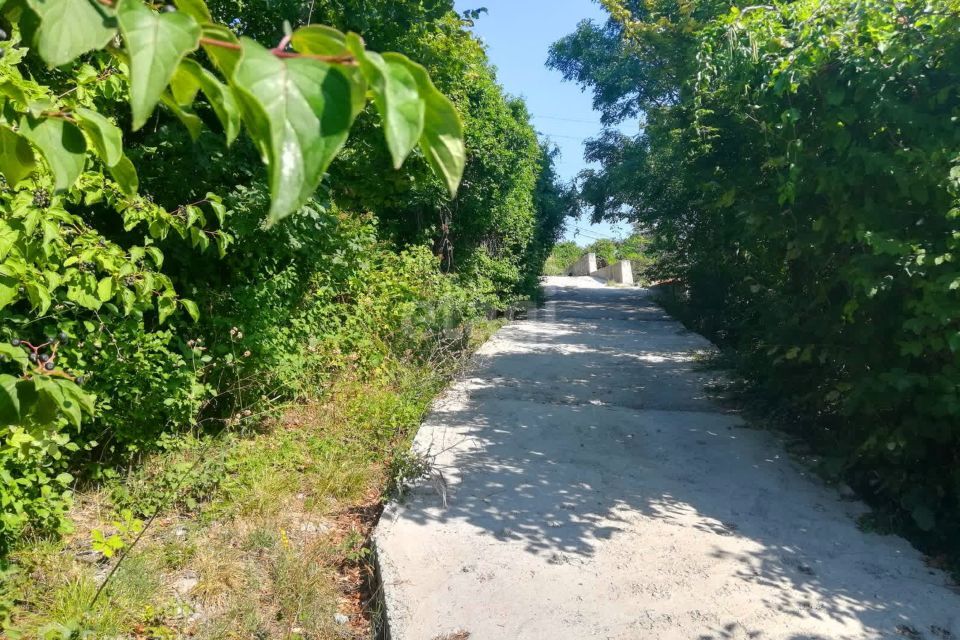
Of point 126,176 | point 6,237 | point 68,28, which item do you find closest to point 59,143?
point 126,176

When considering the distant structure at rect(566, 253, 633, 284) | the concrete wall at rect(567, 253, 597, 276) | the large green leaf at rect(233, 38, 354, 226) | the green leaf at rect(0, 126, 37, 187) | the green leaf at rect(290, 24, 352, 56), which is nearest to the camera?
the large green leaf at rect(233, 38, 354, 226)

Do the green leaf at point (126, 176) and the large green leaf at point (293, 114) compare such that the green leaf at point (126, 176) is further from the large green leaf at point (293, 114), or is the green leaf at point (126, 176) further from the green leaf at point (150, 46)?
the large green leaf at point (293, 114)

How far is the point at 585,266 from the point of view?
1727 inches

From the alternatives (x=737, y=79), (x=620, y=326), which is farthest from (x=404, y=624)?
(x=620, y=326)

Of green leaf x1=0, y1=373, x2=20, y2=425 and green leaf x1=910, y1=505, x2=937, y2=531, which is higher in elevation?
green leaf x1=0, y1=373, x2=20, y2=425

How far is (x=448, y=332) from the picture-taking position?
24.1ft

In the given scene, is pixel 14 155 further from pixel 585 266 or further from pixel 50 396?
pixel 585 266

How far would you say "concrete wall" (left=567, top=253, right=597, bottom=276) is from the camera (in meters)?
42.7

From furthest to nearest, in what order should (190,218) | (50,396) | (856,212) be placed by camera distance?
(856,212), (190,218), (50,396)

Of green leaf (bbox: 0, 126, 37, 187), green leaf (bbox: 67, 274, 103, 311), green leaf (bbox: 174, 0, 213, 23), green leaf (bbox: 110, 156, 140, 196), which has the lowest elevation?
green leaf (bbox: 67, 274, 103, 311)

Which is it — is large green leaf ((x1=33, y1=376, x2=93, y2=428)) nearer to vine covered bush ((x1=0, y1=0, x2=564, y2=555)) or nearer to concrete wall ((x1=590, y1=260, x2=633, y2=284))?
vine covered bush ((x1=0, y1=0, x2=564, y2=555))

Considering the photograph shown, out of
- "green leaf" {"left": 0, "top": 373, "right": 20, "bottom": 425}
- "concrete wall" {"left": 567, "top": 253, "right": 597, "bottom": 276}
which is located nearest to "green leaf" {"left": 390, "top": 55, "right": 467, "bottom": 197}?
"green leaf" {"left": 0, "top": 373, "right": 20, "bottom": 425}

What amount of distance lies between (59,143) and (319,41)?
0.50 meters

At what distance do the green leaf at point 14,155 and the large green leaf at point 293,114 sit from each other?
0.72 metres
